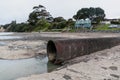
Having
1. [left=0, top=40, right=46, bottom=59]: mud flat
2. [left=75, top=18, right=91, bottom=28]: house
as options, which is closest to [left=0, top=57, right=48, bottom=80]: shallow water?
[left=0, top=40, right=46, bottom=59]: mud flat

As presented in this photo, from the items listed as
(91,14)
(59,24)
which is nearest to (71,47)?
(59,24)

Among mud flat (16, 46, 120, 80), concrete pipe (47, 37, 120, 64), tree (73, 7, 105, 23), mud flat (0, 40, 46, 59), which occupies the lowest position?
mud flat (0, 40, 46, 59)

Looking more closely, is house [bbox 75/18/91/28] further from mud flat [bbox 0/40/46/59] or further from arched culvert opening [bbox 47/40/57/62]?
arched culvert opening [bbox 47/40/57/62]

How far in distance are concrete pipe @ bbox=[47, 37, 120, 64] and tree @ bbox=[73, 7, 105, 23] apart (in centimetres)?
6611

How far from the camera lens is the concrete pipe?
14664 millimetres

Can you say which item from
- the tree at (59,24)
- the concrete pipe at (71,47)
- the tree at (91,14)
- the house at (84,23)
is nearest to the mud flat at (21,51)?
the concrete pipe at (71,47)

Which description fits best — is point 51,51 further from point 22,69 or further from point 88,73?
point 88,73

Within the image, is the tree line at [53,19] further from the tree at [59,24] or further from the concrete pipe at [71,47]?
the concrete pipe at [71,47]

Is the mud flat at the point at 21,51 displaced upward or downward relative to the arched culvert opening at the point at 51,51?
downward

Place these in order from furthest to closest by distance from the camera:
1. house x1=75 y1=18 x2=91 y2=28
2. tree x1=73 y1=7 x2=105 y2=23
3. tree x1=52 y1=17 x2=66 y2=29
→ tree x1=73 y1=7 x2=105 y2=23, tree x1=52 y1=17 x2=66 y2=29, house x1=75 y1=18 x2=91 y2=28

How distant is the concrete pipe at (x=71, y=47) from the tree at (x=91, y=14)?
66105mm

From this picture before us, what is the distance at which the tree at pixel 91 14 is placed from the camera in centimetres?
8525

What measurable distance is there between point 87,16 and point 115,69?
256 feet

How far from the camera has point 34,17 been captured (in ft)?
335
